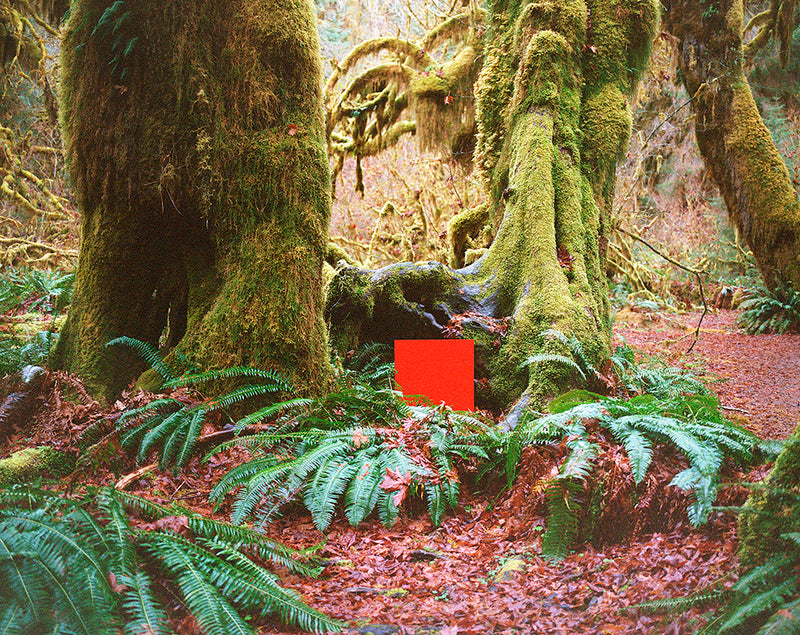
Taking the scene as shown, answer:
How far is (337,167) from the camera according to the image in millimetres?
10289

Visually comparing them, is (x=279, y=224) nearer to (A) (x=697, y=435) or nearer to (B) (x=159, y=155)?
(B) (x=159, y=155)

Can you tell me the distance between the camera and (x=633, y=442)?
2820 millimetres

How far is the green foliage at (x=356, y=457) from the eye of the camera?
296 cm

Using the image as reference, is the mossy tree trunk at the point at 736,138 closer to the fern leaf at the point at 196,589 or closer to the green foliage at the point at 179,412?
the green foliage at the point at 179,412

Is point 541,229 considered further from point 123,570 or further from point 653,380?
point 123,570

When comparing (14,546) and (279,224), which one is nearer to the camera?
(14,546)

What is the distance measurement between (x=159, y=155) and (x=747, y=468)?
4.36 meters

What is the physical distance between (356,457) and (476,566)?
0.97 meters

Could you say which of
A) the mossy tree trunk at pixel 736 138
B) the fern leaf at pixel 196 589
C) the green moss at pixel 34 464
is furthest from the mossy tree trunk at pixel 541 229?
the mossy tree trunk at pixel 736 138

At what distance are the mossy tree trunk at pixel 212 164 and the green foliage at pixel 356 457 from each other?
0.44 meters

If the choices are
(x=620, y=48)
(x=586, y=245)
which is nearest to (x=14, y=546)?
(x=586, y=245)

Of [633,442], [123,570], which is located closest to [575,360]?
[633,442]
